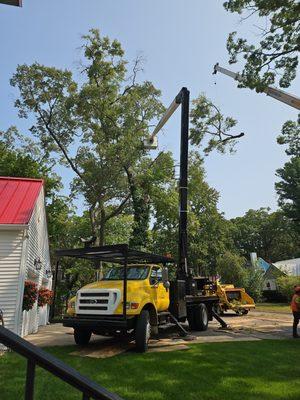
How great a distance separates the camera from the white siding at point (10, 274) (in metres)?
12.7

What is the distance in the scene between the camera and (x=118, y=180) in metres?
27.1

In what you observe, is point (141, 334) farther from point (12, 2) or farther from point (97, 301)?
point (12, 2)

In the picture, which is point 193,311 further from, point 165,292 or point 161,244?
point 161,244

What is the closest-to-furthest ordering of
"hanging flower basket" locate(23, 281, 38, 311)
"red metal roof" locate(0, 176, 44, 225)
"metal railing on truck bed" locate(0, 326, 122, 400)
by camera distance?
"metal railing on truck bed" locate(0, 326, 122, 400) → "red metal roof" locate(0, 176, 44, 225) → "hanging flower basket" locate(23, 281, 38, 311)

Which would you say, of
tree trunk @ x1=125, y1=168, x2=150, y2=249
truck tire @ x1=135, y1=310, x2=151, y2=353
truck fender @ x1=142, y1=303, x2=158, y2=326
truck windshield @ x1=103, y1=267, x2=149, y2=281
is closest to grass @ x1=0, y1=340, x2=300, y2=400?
truck tire @ x1=135, y1=310, x2=151, y2=353

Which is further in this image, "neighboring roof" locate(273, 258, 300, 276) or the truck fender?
"neighboring roof" locate(273, 258, 300, 276)

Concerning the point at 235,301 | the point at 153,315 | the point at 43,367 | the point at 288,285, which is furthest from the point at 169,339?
the point at 288,285

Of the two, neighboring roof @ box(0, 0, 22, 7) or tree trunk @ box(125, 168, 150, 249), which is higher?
tree trunk @ box(125, 168, 150, 249)

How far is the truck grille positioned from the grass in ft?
3.86

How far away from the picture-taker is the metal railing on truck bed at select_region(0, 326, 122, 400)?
1589mm

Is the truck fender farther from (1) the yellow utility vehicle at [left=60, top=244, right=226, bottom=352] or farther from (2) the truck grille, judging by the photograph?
(2) the truck grille

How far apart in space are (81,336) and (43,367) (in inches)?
436

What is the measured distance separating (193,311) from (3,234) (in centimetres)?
776

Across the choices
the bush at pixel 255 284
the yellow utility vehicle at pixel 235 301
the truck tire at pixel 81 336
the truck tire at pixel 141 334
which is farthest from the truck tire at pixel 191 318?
the bush at pixel 255 284
